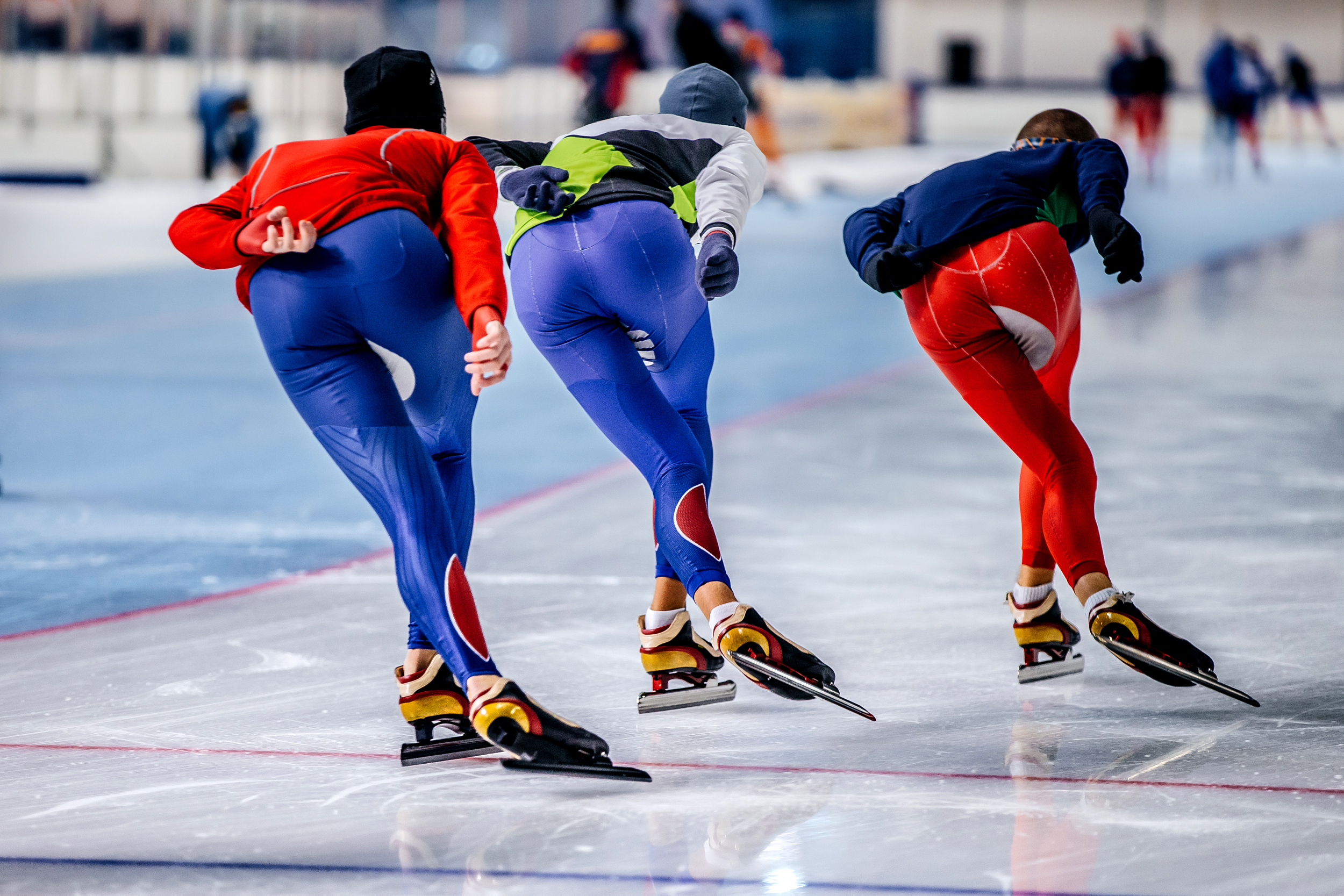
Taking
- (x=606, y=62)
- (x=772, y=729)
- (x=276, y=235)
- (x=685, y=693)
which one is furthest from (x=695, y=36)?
(x=276, y=235)

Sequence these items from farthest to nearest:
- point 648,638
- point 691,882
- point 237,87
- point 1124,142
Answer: point 1124,142 < point 237,87 < point 648,638 < point 691,882

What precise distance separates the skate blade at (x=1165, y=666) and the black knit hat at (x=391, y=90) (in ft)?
6.36

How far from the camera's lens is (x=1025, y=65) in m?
41.0

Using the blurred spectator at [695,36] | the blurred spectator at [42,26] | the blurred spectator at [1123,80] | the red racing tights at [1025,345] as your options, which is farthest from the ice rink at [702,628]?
the blurred spectator at [42,26]

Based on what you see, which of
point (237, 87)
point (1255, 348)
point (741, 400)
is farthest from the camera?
point (237, 87)

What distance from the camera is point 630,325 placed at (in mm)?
3629

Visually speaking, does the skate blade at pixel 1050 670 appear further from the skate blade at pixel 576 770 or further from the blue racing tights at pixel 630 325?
the skate blade at pixel 576 770

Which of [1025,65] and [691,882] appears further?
[1025,65]

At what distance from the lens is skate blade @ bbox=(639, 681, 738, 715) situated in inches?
147

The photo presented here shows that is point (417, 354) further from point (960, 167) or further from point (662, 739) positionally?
point (960, 167)

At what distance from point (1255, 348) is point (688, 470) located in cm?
716

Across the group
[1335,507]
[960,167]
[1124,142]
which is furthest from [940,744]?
[1124,142]

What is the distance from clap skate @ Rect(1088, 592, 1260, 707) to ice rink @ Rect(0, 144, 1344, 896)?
0.40 ft

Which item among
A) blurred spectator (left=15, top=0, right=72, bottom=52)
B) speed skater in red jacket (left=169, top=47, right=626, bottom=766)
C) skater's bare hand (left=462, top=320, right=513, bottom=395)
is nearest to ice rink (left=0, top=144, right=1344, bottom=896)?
speed skater in red jacket (left=169, top=47, right=626, bottom=766)
